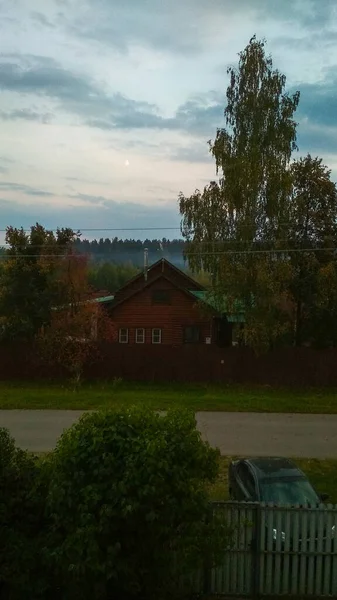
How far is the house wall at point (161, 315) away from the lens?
1268 inches

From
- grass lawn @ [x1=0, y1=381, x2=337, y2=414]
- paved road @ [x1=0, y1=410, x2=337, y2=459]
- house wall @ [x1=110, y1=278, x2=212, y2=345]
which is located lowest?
paved road @ [x1=0, y1=410, x2=337, y2=459]

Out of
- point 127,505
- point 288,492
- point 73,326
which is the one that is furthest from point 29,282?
point 127,505

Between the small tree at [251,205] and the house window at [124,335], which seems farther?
the house window at [124,335]

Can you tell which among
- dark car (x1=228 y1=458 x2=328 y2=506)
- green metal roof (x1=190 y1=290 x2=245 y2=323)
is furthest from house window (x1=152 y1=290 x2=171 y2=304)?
dark car (x1=228 y1=458 x2=328 y2=506)

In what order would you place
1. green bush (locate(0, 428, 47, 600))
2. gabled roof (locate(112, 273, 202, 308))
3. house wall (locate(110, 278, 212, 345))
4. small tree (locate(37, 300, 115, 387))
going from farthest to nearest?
house wall (locate(110, 278, 212, 345)) → gabled roof (locate(112, 273, 202, 308)) → small tree (locate(37, 300, 115, 387)) → green bush (locate(0, 428, 47, 600))

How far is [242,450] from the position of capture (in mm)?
14195

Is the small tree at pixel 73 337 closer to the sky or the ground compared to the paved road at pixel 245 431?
closer to the sky

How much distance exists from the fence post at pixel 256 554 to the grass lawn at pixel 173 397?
34.7ft

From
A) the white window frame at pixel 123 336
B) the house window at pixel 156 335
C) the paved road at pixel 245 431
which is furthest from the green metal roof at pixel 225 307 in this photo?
the white window frame at pixel 123 336

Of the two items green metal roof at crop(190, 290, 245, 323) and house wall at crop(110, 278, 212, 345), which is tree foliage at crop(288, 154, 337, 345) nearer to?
green metal roof at crop(190, 290, 245, 323)

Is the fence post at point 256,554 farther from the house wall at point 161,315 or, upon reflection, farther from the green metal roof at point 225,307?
the house wall at point 161,315

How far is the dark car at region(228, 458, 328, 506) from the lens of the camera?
9.15 metres

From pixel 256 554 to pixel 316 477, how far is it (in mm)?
5246

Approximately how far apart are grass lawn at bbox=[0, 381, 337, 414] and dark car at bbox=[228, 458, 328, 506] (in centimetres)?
773
